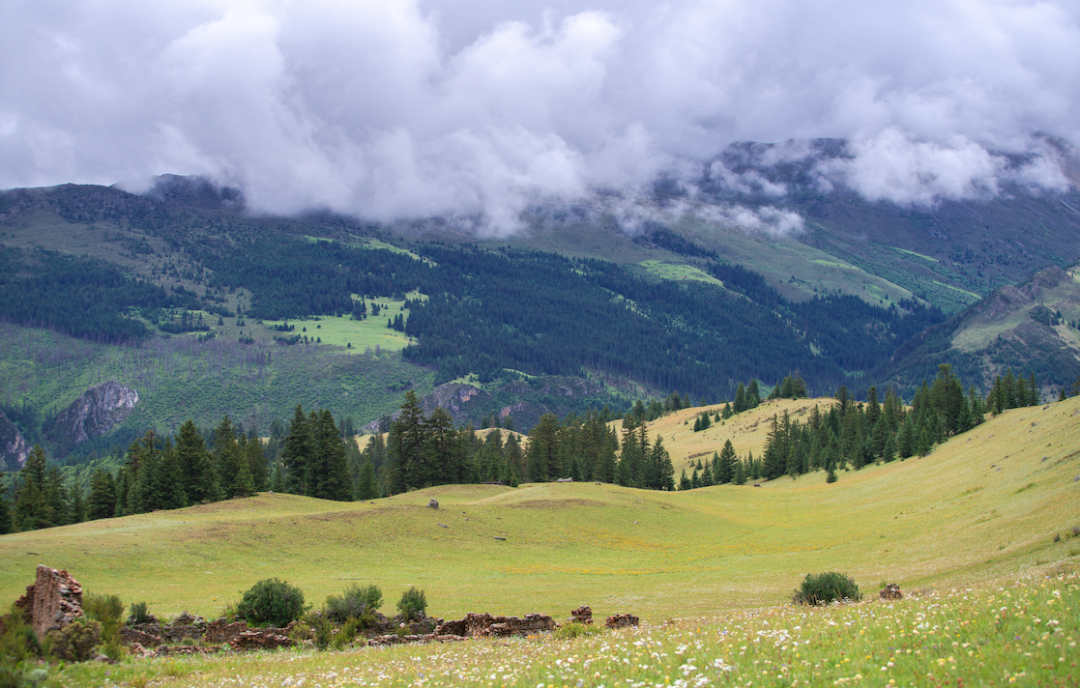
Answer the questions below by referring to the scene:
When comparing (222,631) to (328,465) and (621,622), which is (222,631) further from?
(328,465)

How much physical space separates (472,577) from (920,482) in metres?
57.2

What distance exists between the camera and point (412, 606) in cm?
2959

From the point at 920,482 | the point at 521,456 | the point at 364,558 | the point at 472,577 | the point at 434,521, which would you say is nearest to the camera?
the point at 472,577

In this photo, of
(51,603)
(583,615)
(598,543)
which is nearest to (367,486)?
(598,543)

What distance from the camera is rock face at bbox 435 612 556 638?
24.7 meters

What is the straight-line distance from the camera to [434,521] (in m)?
64.3

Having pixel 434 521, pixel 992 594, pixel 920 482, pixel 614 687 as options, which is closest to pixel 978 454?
pixel 920 482

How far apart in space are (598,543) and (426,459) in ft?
116

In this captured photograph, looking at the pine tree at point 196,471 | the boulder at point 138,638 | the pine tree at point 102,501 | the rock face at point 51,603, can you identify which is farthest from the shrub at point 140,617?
the pine tree at point 102,501

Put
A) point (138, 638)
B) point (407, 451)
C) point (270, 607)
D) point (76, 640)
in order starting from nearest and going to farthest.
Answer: point (76, 640) → point (138, 638) → point (270, 607) → point (407, 451)

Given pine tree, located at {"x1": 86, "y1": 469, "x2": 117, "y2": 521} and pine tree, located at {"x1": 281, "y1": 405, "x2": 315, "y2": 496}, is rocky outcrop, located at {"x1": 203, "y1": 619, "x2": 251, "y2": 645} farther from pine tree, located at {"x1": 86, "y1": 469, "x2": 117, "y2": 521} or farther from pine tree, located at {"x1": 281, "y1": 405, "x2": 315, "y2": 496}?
pine tree, located at {"x1": 86, "y1": 469, "x2": 117, "y2": 521}

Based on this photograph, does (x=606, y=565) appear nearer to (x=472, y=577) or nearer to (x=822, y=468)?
(x=472, y=577)

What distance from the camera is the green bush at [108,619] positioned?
21.2m

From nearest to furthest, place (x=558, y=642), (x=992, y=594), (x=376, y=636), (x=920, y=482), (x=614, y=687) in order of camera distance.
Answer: (x=614, y=687) → (x=992, y=594) → (x=558, y=642) → (x=376, y=636) → (x=920, y=482)
